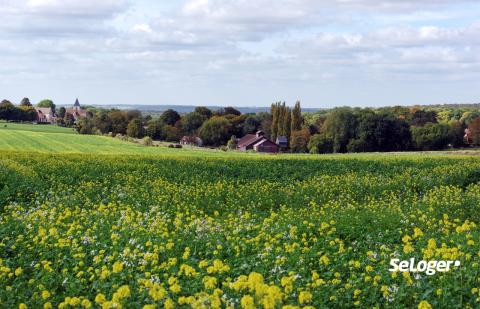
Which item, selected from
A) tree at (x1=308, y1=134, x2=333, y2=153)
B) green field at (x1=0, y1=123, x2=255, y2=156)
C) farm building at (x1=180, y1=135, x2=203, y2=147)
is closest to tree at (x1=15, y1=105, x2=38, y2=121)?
farm building at (x1=180, y1=135, x2=203, y2=147)

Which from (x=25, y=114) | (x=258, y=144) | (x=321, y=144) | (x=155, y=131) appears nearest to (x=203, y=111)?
(x=155, y=131)

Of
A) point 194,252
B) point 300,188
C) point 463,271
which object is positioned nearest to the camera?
point 463,271

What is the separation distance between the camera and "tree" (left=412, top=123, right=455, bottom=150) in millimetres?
91062

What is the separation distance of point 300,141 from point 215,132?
21.6m

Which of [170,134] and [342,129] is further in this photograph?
[170,134]

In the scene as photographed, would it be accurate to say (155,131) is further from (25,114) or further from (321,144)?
(25,114)

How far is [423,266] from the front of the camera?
29.8 feet

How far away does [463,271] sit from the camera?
8516 mm

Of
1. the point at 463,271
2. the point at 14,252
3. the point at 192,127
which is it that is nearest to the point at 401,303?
the point at 463,271

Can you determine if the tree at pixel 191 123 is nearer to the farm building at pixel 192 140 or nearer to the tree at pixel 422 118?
the farm building at pixel 192 140

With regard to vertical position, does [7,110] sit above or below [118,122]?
above

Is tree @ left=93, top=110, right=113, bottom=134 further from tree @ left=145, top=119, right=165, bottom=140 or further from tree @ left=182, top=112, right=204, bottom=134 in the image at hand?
tree @ left=182, top=112, right=204, bottom=134

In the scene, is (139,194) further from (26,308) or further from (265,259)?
(26,308)

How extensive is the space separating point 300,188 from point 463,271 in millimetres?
15958
